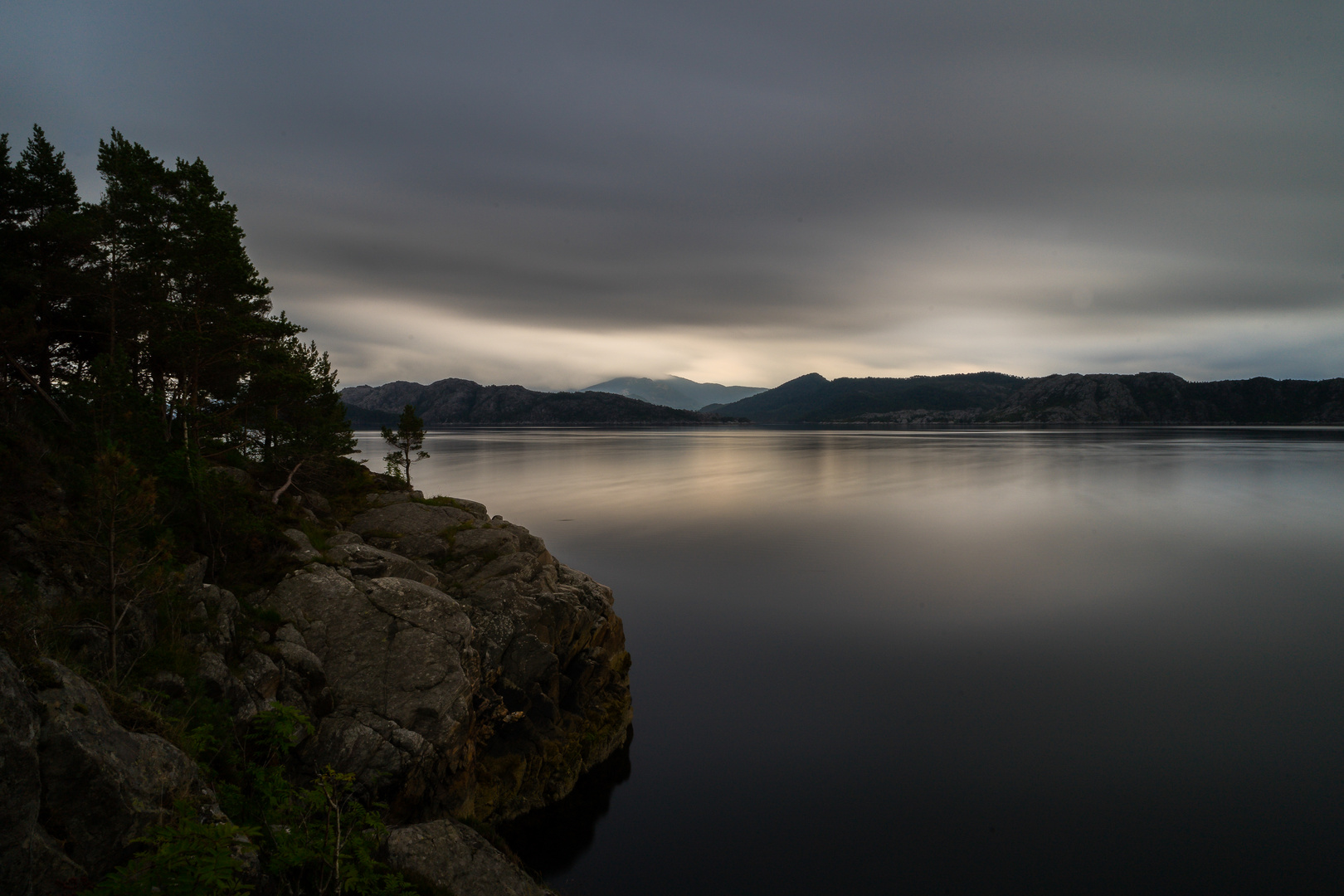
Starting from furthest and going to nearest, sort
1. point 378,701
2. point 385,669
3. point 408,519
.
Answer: point 408,519
point 385,669
point 378,701

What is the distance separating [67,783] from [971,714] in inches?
873

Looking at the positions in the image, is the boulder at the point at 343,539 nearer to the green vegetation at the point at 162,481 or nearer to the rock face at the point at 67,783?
the green vegetation at the point at 162,481

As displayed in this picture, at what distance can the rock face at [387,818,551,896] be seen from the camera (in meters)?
11.0

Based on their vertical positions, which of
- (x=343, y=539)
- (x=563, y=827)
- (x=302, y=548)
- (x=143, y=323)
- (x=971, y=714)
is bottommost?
(x=563, y=827)

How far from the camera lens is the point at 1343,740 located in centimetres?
1859

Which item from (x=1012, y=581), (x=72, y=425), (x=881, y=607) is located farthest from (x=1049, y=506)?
(x=72, y=425)

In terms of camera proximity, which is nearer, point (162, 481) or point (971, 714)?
point (162, 481)

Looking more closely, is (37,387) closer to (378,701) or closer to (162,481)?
(162,481)

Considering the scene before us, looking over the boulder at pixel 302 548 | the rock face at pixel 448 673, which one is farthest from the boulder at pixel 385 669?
the boulder at pixel 302 548

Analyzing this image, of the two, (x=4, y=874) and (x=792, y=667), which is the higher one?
(x=4, y=874)

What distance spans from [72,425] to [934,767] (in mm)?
28728

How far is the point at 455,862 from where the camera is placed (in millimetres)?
11531

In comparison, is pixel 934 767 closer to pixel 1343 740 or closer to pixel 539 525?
pixel 1343 740

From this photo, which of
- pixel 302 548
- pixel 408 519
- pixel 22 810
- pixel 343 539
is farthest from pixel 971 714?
pixel 408 519
